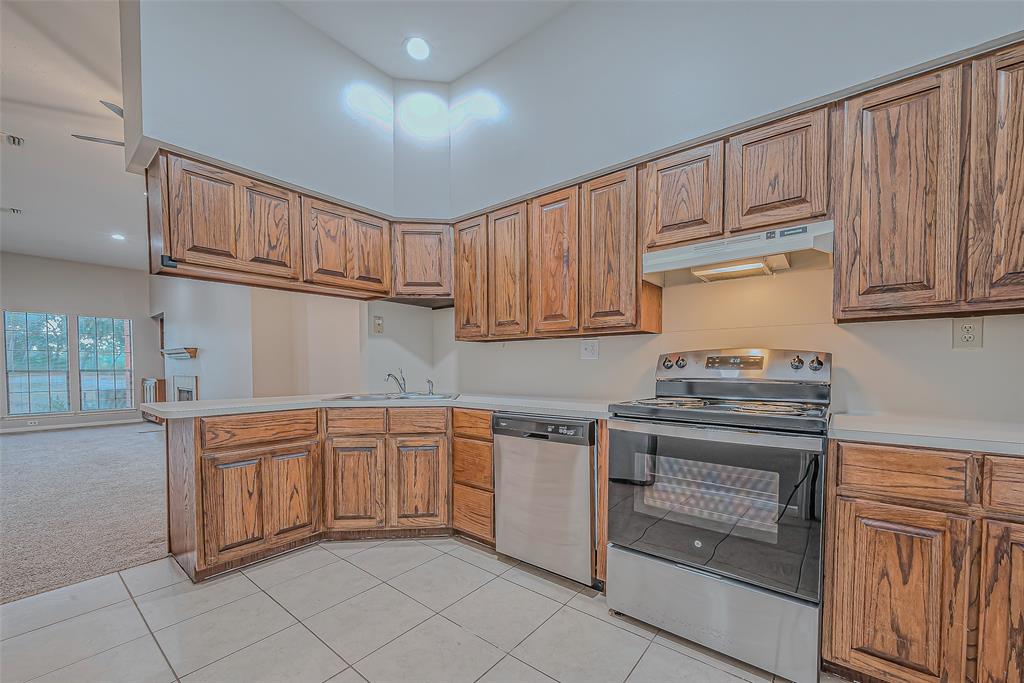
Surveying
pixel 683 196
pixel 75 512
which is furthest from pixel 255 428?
pixel 683 196

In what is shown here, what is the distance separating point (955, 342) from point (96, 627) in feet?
12.5

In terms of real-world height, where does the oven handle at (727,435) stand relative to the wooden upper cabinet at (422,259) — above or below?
below

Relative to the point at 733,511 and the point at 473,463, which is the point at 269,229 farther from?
the point at 733,511

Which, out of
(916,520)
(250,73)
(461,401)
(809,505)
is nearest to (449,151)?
(250,73)

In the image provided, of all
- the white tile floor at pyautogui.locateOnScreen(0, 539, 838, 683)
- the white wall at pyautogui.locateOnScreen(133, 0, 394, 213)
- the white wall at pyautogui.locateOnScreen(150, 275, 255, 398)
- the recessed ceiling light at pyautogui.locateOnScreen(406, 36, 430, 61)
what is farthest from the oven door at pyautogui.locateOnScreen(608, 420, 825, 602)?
the white wall at pyautogui.locateOnScreen(150, 275, 255, 398)

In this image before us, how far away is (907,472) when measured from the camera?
137 centimetres

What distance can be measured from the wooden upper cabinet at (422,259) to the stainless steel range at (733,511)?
5.68 feet

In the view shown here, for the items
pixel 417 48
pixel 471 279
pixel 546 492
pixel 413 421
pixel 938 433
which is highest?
pixel 417 48

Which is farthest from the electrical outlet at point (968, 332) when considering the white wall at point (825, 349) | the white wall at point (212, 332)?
the white wall at point (212, 332)

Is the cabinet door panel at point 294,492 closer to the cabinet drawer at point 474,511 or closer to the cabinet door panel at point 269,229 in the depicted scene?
the cabinet drawer at point 474,511

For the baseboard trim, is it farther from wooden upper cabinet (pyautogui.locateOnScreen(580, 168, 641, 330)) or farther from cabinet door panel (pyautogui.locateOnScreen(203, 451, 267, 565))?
wooden upper cabinet (pyautogui.locateOnScreen(580, 168, 641, 330))

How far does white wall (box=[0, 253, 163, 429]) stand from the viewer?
6953 mm

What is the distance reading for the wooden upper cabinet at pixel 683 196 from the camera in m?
2.01

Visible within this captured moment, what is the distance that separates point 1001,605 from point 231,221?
11.6 ft
